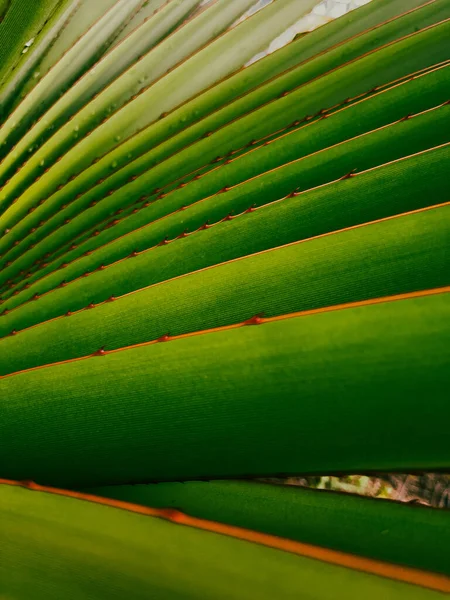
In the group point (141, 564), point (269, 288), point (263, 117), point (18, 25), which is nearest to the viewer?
point (141, 564)

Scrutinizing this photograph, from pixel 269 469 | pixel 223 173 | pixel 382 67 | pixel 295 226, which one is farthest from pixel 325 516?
pixel 382 67

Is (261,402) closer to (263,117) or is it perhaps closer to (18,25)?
(263,117)

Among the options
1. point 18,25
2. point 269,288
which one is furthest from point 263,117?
point 18,25

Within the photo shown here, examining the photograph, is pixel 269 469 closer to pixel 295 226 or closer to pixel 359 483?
pixel 295 226

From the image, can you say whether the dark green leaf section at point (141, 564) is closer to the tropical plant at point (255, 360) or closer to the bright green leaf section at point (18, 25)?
the tropical plant at point (255, 360)

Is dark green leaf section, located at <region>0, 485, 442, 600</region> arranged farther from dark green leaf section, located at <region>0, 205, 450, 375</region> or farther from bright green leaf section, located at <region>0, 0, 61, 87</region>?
bright green leaf section, located at <region>0, 0, 61, 87</region>

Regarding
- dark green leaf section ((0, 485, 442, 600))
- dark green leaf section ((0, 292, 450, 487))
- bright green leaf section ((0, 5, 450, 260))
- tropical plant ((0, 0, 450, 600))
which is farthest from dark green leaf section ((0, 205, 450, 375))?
bright green leaf section ((0, 5, 450, 260))

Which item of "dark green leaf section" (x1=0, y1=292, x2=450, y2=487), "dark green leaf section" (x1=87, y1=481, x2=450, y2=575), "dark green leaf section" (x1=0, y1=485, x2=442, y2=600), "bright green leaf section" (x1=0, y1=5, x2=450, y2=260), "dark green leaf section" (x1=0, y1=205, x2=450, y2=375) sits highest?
"bright green leaf section" (x1=0, y1=5, x2=450, y2=260)
